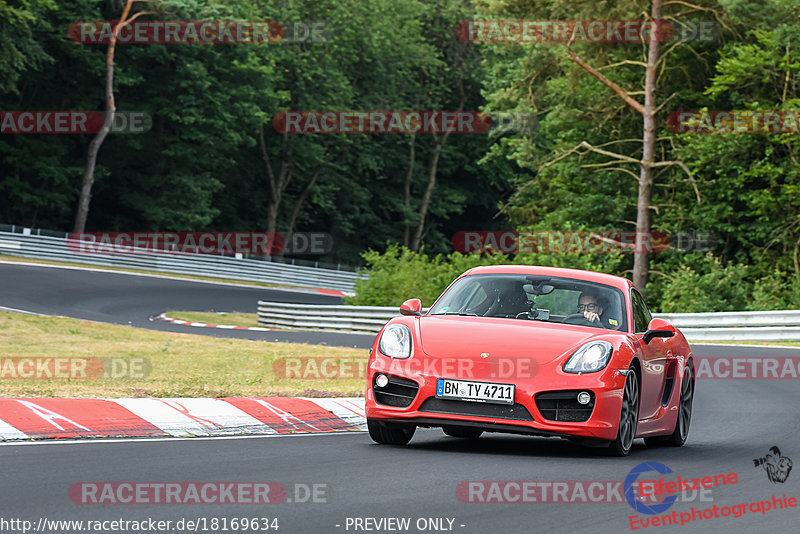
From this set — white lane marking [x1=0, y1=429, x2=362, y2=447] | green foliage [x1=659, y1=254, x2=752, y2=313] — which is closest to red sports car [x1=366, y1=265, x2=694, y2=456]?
white lane marking [x1=0, y1=429, x2=362, y2=447]

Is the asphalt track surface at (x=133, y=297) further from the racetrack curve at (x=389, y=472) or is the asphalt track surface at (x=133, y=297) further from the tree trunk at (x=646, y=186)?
the racetrack curve at (x=389, y=472)

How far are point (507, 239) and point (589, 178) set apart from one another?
27.8m

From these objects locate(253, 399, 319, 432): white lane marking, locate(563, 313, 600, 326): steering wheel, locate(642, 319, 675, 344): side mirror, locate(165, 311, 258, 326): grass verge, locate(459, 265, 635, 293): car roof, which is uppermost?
locate(459, 265, 635, 293): car roof

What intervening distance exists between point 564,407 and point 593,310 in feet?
4.65

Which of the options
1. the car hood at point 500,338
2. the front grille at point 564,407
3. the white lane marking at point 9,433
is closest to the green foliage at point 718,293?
the car hood at point 500,338

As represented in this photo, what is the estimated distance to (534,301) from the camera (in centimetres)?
1034

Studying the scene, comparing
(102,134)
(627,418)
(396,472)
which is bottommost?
(396,472)

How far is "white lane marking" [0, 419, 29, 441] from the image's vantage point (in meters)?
8.73

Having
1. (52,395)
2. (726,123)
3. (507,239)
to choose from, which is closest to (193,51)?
(507,239)

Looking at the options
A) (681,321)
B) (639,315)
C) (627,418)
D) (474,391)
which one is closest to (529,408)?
(474,391)

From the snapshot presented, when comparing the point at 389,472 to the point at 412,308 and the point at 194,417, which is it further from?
the point at 194,417

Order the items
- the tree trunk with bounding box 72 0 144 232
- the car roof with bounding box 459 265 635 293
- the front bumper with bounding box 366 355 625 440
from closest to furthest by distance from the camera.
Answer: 1. the front bumper with bounding box 366 355 625 440
2. the car roof with bounding box 459 265 635 293
3. the tree trunk with bounding box 72 0 144 232

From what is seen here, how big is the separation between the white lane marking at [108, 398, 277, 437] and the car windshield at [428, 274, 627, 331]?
1840 millimetres

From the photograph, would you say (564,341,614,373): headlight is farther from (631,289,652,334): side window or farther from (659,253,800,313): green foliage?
(659,253,800,313): green foliage
